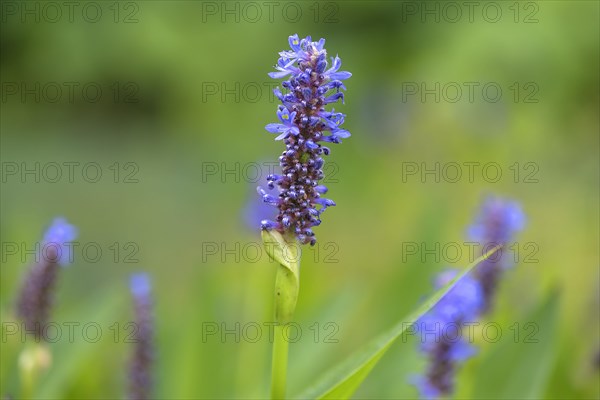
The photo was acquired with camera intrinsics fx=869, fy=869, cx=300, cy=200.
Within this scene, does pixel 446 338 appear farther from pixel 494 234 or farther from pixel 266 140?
pixel 266 140

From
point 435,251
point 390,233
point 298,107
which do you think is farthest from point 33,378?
point 390,233

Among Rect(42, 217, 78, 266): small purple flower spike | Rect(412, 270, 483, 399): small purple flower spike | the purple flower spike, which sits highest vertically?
the purple flower spike

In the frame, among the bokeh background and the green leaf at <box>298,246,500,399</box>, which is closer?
the green leaf at <box>298,246,500,399</box>

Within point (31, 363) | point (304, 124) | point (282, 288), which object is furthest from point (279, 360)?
point (31, 363)

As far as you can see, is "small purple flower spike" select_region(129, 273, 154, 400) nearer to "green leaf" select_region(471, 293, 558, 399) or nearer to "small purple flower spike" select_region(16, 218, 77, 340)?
"small purple flower spike" select_region(16, 218, 77, 340)

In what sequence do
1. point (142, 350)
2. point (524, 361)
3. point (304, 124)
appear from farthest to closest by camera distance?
point (524, 361)
point (142, 350)
point (304, 124)

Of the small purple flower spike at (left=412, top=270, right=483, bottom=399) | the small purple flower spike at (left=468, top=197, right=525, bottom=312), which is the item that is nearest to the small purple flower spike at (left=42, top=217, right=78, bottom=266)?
the small purple flower spike at (left=412, top=270, right=483, bottom=399)

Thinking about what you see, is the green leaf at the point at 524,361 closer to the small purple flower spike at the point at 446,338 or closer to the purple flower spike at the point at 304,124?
the small purple flower spike at the point at 446,338
